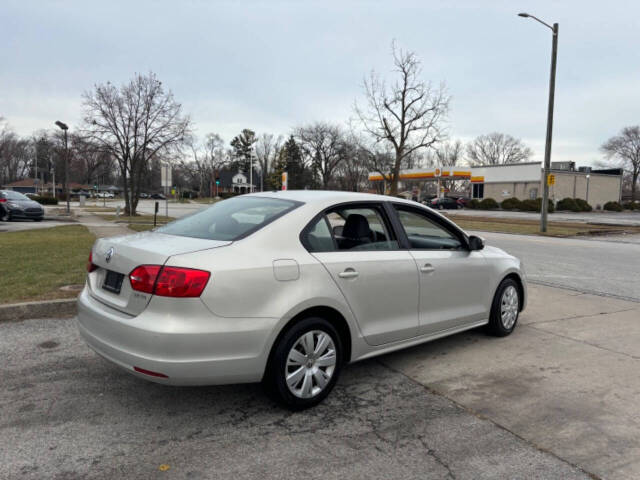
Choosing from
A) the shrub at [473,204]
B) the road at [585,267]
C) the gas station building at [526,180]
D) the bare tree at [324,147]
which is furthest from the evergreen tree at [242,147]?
the road at [585,267]

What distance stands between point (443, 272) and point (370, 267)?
95cm

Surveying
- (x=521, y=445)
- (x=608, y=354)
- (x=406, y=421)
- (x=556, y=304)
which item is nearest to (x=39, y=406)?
(x=406, y=421)

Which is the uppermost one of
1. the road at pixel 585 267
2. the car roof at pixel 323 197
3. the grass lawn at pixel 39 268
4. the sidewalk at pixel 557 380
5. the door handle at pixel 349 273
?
the car roof at pixel 323 197

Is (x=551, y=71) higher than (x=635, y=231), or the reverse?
(x=551, y=71)

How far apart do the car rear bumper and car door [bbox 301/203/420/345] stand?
758 millimetres

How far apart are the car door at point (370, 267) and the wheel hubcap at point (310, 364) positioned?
35cm

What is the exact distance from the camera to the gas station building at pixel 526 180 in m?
55.5

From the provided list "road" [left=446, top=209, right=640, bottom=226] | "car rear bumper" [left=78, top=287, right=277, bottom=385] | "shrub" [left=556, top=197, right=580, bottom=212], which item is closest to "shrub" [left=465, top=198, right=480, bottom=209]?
"shrub" [left=556, top=197, right=580, bottom=212]

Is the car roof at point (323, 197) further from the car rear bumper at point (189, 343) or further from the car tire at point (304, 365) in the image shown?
the car rear bumper at point (189, 343)

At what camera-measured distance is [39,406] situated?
345cm

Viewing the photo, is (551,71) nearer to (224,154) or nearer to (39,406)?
(39,406)

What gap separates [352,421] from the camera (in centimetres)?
337

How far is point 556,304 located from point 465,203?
50489 mm

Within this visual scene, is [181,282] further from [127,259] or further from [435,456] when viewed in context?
[435,456]
